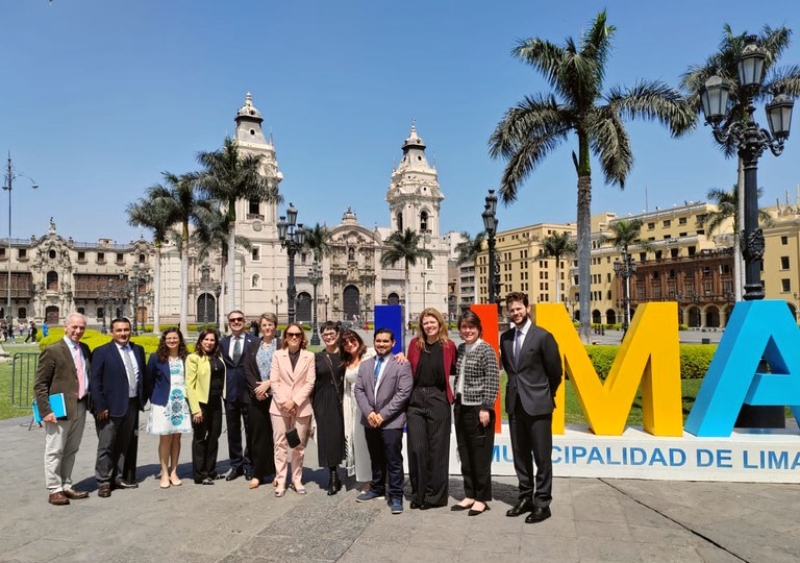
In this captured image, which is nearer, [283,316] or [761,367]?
[761,367]

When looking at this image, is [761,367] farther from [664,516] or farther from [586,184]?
[586,184]

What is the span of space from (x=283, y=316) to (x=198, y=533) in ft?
194

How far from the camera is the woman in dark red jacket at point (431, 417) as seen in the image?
5656mm

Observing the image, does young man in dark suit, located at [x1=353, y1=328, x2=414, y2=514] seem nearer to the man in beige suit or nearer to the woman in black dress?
the woman in black dress

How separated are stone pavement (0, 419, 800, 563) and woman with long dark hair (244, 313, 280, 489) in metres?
0.33

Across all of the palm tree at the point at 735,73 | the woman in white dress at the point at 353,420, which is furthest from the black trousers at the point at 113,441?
the palm tree at the point at 735,73

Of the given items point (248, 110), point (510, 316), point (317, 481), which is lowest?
point (317, 481)

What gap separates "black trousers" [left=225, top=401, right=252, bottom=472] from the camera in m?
6.76

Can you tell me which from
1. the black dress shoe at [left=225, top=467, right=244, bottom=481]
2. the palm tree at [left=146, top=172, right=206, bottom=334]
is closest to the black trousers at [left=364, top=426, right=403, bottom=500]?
the black dress shoe at [left=225, top=467, right=244, bottom=481]

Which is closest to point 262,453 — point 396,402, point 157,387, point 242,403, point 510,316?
point 242,403

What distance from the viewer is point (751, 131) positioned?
8422 mm

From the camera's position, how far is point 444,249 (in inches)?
2901

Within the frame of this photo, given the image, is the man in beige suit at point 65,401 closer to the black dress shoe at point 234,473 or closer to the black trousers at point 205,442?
the black trousers at point 205,442

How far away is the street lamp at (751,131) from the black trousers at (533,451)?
14.3 ft
